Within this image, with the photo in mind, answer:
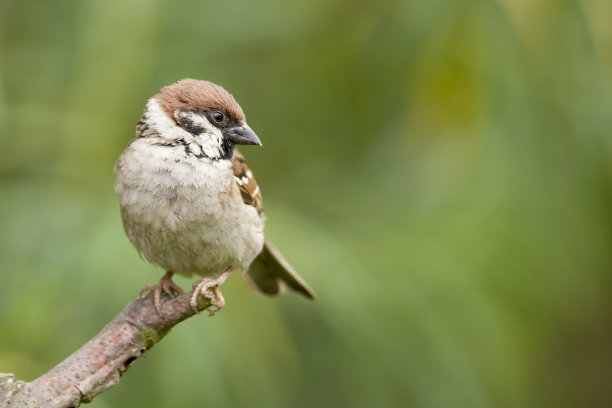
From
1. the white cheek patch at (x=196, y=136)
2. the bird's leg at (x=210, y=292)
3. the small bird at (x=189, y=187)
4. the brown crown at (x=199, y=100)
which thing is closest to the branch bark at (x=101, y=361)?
the bird's leg at (x=210, y=292)

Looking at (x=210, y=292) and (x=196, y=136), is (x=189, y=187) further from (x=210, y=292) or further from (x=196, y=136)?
(x=210, y=292)

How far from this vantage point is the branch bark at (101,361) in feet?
5.41

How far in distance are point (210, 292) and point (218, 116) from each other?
52 centimetres

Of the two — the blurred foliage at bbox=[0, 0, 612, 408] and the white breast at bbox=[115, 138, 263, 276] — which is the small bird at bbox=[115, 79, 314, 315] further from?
the blurred foliage at bbox=[0, 0, 612, 408]

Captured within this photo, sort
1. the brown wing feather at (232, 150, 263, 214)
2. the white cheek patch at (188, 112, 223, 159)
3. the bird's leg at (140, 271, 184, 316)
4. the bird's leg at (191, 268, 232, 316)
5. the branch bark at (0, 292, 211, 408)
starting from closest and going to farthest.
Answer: the branch bark at (0, 292, 211, 408)
the bird's leg at (191, 268, 232, 316)
the bird's leg at (140, 271, 184, 316)
the white cheek patch at (188, 112, 223, 159)
the brown wing feather at (232, 150, 263, 214)

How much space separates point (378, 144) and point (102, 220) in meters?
1.19

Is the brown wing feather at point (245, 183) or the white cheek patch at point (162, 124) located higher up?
the white cheek patch at point (162, 124)

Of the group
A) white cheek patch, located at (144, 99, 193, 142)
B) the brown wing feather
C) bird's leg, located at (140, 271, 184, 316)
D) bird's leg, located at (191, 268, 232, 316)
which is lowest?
bird's leg, located at (140, 271, 184, 316)

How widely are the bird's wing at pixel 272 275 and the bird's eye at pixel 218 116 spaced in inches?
19.9

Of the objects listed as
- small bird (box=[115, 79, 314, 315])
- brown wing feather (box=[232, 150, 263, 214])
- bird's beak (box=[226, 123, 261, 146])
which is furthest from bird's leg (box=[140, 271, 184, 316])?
bird's beak (box=[226, 123, 261, 146])

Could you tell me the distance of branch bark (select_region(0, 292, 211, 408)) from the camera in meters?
1.65

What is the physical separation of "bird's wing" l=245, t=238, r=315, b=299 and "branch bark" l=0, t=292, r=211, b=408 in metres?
0.61

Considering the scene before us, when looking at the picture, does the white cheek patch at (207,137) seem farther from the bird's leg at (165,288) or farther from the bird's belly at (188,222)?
the bird's leg at (165,288)

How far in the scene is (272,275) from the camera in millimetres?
2582
